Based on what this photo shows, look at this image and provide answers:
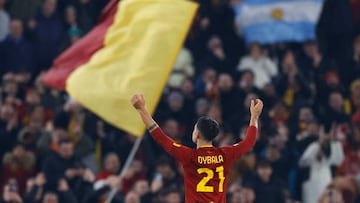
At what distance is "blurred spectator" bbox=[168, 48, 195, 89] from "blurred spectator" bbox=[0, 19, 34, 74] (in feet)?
7.44

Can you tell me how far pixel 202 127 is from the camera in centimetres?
1426

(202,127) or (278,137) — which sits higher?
(202,127)

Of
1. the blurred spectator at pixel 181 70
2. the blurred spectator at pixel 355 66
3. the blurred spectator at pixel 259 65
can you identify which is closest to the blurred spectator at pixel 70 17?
the blurred spectator at pixel 181 70

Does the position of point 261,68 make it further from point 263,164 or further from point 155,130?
point 155,130

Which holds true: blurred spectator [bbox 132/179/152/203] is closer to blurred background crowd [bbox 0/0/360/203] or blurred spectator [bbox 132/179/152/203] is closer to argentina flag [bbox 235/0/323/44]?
blurred background crowd [bbox 0/0/360/203]

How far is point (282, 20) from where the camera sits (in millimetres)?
24609

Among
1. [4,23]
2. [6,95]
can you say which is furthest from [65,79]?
[4,23]

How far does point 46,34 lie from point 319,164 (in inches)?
216

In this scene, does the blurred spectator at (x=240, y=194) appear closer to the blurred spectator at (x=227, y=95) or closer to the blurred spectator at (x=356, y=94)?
the blurred spectator at (x=227, y=95)

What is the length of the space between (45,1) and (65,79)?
5.32 m

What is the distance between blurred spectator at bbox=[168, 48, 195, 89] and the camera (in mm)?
24031

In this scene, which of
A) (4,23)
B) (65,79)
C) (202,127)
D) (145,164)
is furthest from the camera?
(4,23)

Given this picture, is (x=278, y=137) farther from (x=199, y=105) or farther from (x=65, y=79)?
(x=65, y=79)

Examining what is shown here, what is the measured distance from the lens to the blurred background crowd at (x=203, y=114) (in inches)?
819
